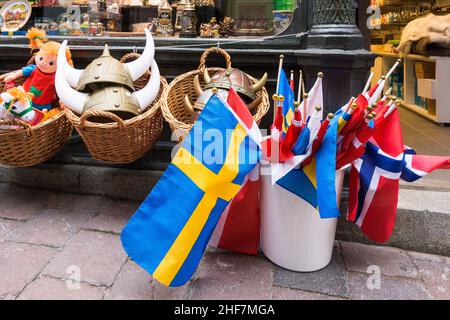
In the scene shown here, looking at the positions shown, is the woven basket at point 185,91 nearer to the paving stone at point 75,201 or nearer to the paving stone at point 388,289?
the paving stone at point 75,201

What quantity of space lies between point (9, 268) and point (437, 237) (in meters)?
1.89

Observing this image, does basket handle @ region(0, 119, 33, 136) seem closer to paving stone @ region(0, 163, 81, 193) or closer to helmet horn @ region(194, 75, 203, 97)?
paving stone @ region(0, 163, 81, 193)

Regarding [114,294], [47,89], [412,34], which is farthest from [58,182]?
[412,34]

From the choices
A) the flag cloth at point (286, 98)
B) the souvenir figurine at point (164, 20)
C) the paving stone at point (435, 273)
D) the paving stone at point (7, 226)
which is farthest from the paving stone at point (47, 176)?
the paving stone at point (435, 273)

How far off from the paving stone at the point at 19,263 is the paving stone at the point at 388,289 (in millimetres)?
1299

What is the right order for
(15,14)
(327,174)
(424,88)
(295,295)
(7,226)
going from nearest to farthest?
1. (327,174)
2. (295,295)
3. (7,226)
4. (15,14)
5. (424,88)

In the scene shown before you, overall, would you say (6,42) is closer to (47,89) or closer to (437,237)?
(47,89)

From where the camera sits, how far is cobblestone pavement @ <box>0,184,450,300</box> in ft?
5.11

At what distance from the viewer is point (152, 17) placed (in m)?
2.71

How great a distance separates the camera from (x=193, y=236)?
1478 millimetres

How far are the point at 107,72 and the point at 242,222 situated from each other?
959mm

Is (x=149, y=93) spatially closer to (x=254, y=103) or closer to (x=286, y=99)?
(x=254, y=103)

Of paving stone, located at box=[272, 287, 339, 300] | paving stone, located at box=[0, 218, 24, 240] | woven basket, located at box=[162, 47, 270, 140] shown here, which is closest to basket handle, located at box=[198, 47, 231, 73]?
woven basket, located at box=[162, 47, 270, 140]

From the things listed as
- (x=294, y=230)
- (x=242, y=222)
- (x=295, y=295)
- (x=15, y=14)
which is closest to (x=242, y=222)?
(x=242, y=222)
